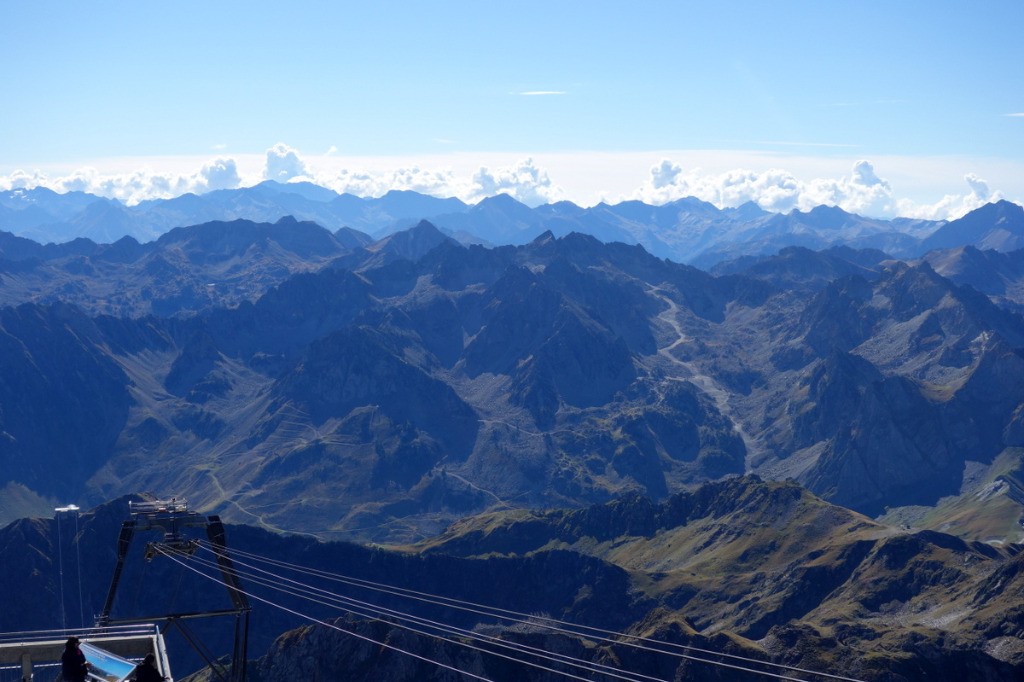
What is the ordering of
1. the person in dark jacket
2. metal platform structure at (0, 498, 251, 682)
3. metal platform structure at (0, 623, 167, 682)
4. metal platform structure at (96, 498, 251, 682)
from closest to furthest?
the person in dark jacket, metal platform structure at (0, 623, 167, 682), metal platform structure at (0, 498, 251, 682), metal platform structure at (96, 498, 251, 682)

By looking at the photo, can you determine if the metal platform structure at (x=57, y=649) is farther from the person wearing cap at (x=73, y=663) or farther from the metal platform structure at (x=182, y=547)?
the person wearing cap at (x=73, y=663)

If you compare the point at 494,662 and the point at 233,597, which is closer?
the point at 233,597

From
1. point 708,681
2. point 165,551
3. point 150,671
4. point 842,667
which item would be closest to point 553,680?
point 708,681

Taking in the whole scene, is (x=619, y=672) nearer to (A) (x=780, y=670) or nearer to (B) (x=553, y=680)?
(B) (x=553, y=680)

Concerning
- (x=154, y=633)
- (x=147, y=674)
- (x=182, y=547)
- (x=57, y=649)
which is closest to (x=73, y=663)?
(x=147, y=674)

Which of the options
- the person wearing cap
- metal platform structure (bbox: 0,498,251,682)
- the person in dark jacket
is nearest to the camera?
the person in dark jacket

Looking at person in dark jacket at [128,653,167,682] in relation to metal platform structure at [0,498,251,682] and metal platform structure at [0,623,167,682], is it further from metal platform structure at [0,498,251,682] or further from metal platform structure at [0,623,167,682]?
metal platform structure at [0,623,167,682]

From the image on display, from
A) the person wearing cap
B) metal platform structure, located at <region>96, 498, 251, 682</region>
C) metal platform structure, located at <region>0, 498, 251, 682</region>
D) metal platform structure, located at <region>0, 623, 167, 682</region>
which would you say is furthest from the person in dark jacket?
metal platform structure, located at <region>96, 498, 251, 682</region>

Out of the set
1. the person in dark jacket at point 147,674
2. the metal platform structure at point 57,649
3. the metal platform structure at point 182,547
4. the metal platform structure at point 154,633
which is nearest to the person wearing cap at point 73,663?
the person in dark jacket at point 147,674
